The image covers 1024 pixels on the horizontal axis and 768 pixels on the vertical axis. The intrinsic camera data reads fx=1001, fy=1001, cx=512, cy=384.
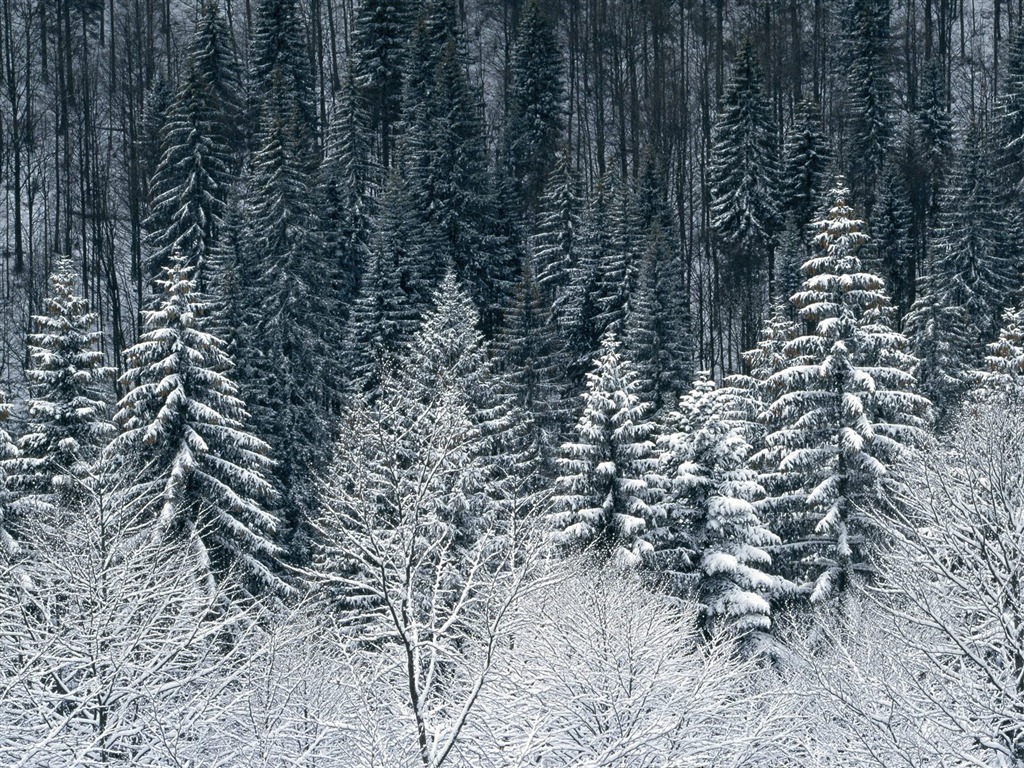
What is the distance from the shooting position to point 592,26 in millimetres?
81688

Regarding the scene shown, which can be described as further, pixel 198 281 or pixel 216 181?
pixel 216 181

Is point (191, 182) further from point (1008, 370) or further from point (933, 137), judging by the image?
point (933, 137)

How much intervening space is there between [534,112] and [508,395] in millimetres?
30929

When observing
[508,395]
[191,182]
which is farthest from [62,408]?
[191,182]

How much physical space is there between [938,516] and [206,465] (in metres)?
18.5

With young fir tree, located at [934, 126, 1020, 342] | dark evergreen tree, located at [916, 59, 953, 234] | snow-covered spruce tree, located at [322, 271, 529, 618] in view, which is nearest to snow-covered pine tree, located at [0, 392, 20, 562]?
snow-covered spruce tree, located at [322, 271, 529, 618]

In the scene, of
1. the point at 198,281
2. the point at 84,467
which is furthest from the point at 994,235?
the point at 84,467

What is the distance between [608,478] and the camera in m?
30.1

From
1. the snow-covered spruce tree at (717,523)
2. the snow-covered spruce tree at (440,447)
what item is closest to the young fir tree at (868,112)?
the snow-covered spruce tree at (440,447)

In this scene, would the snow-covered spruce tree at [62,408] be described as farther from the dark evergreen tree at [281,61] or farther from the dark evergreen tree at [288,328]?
the dark evergreen tree at [281,61]

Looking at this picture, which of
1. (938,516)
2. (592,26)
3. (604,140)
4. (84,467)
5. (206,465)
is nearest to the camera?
(938,516)

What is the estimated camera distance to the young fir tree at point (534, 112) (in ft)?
196

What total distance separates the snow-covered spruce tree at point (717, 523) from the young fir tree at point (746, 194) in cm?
2491

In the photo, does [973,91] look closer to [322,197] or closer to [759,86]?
[759,86]
